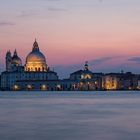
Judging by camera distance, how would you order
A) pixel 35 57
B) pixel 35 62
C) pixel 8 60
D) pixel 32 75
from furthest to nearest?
pixel 8 60, pixel 35 57, pixel 35 62, pixel 32 75

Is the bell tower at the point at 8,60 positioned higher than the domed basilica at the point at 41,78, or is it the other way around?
the bell tower at the point at 8,60

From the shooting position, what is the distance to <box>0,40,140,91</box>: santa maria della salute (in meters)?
152

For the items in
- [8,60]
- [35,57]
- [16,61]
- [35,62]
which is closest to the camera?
[35,62]

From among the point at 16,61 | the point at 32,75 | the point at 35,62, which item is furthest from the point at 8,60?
the point at 32,75

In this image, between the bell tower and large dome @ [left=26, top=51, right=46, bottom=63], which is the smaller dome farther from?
large dome @ [left=26, top=51, right=46, bottom=63]

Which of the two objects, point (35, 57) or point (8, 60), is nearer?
point (35, 57)

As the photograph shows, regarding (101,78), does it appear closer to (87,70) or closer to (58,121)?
(87,70)

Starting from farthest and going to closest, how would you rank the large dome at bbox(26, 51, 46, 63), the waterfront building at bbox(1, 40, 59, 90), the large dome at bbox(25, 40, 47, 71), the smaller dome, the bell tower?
1. the bell tower
2. the smaller dome
3. the large dome at bbox(26, 51, 46, 63)
4. the large dome at bbox(25, 40, 47, 71)
5. the waterfront building at bbox(1, 40, 59, 90)

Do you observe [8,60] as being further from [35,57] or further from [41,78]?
[41,78]

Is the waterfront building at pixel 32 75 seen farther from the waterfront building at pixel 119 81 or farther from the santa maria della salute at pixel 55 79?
the waterfront building at pixel 119 81

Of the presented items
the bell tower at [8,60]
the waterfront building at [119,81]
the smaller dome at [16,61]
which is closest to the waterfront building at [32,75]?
the smaller dome at [16,61]

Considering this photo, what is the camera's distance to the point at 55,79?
15388 cm

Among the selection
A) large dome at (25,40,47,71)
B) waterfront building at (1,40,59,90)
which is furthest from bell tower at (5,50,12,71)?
large dome at (25,40,47,71)

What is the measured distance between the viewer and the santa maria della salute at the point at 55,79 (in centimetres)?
15225
